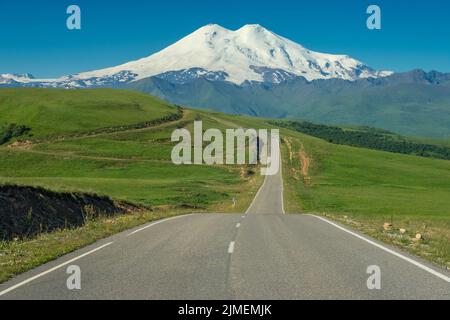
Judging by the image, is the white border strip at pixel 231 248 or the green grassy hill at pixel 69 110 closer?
the white border strip at pixel 231 248

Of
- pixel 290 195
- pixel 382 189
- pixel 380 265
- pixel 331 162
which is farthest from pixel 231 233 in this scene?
pixel 331 162

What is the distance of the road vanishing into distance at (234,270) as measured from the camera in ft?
35.1

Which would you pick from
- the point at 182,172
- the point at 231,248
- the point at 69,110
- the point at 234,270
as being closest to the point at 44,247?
the point at 231,248

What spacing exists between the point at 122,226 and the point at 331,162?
97.8m

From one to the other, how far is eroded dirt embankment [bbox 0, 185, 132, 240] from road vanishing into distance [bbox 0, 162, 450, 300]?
5.60 metres

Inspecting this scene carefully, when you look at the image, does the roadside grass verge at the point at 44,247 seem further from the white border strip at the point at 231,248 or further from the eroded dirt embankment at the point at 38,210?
the white border strip at the point at 231,248

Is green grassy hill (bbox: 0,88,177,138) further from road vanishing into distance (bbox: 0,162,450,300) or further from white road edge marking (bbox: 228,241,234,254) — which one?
road vanishing into distance (bbox: 0,162,450,300)

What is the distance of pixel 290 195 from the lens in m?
68.7

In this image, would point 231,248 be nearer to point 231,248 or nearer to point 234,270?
point 231,248

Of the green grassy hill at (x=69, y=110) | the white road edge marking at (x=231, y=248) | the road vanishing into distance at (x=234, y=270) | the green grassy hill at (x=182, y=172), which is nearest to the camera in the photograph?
the road vanishing into distance at (x=234, y=270)

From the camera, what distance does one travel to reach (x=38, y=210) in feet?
85.9

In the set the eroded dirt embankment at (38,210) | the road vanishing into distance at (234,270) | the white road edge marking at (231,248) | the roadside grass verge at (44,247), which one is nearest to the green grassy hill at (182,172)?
the eroded dirt embankment at (38,210)

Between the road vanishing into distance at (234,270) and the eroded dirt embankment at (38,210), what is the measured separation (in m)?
5.60

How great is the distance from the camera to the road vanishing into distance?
10711 millimetres
